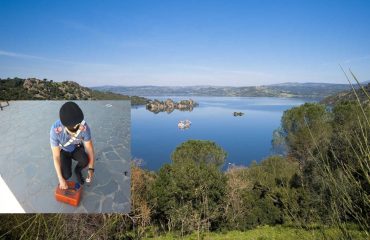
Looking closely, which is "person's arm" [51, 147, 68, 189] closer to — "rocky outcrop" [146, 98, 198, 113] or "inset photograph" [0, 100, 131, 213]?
"inset photograph" [0, 100, 131, 213]

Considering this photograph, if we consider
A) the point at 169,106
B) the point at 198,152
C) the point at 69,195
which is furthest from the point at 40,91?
the point at 169,106

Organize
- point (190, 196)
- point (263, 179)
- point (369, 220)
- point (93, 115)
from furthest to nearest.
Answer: point (263, 179)
point (190, 196)
point (93, 115)
point (369, 220)

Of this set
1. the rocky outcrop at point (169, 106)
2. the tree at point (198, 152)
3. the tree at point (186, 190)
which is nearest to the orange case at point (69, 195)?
the tree at point (186, 190)

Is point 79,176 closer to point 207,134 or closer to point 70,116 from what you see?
point 70,116

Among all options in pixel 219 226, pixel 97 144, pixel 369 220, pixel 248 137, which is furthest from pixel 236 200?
pixel 248 137

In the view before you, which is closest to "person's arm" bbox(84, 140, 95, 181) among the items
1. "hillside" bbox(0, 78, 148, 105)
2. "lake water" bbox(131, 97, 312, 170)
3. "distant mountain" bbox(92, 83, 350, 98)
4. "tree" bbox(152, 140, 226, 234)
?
"hillside" bbox(0, 78, 148, 105)

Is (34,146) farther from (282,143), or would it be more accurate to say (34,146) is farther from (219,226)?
(282,143)

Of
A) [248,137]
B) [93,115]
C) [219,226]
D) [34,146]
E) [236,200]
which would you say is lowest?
[248,137]
